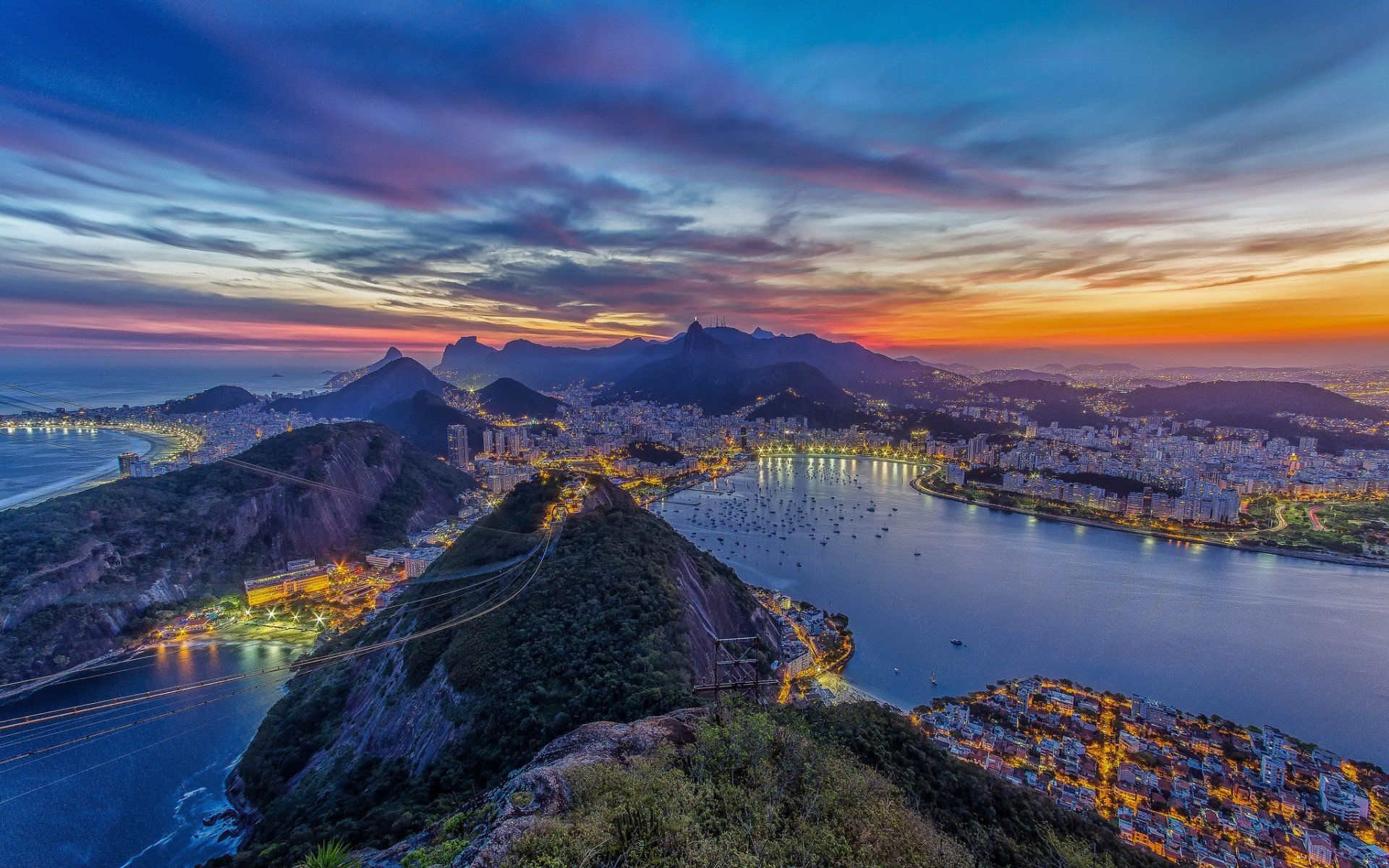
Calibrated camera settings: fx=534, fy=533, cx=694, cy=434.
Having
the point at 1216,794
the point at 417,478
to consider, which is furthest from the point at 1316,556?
the point at 417,478

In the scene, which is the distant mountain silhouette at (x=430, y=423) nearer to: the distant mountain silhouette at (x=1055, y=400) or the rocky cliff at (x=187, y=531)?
the rocky cliff at (x=187, y=531)

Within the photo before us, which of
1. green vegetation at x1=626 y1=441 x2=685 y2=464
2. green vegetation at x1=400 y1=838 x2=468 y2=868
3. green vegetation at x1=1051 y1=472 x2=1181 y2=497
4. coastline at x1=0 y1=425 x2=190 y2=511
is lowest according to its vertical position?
green vegetation at x1=1051 y1=472 x2=1181 y2=497

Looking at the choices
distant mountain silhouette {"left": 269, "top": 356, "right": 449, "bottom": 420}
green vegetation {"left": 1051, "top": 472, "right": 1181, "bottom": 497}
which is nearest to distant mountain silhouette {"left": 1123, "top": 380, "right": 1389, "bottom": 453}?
green vegetation {"left": 1051, "top": 472, "right": 1181, "bottom": 497}

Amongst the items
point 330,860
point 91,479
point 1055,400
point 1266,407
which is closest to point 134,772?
point 330,860

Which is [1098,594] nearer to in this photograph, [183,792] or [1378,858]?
[1378,858]

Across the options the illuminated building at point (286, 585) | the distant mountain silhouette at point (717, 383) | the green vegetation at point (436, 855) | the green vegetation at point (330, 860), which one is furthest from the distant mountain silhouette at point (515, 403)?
the green vegetation at point (436, 855)

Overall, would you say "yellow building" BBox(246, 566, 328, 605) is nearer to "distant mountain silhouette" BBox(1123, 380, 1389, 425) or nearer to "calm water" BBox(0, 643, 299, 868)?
"calm water" BBox(0, 643, 299, 868)
